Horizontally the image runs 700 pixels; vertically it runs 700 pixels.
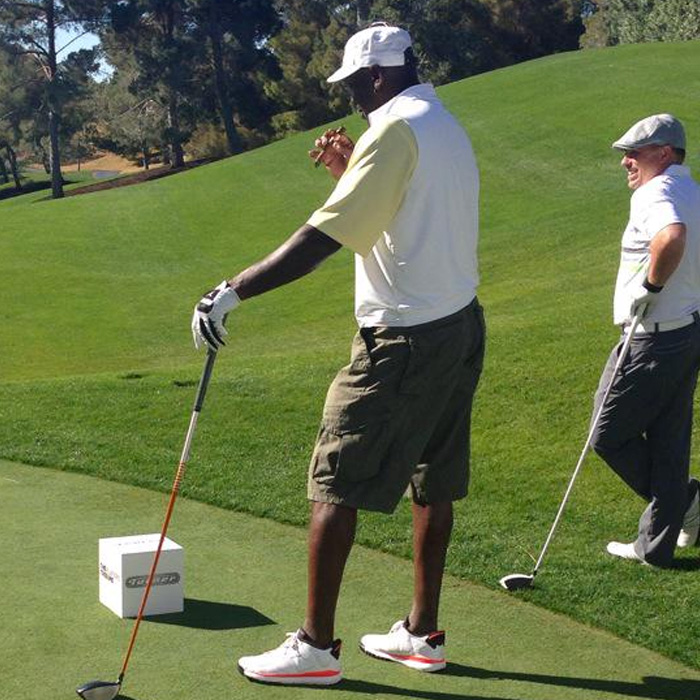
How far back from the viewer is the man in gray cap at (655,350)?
205 inches

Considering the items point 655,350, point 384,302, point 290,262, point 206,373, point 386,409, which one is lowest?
point 655,350

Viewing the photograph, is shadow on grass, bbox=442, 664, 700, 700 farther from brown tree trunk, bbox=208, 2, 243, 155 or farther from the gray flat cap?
brown tree trunk, bbox=208, 2, 243, 155

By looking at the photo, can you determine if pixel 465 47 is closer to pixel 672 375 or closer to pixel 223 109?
pixel 223 109

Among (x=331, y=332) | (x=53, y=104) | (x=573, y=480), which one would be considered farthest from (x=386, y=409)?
(x=53, y=104)

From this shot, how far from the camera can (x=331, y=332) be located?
1675 centimetres

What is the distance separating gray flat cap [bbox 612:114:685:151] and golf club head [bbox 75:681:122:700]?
9.80ft

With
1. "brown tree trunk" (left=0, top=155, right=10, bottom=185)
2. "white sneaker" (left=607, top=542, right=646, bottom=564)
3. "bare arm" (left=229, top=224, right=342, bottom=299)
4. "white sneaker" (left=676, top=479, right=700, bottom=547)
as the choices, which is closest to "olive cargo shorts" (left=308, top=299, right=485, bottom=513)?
"bare arm" (left=229, top=224, right=342, bottom=299)

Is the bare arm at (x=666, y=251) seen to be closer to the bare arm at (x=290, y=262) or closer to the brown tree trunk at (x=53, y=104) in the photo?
the bare arm at (x=290, y=262)

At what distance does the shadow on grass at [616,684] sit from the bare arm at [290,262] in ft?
4.50

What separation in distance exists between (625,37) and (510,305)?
40228mm

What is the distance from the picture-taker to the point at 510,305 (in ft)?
50.7

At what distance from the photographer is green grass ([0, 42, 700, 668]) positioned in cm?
592

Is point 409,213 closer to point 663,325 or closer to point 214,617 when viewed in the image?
point 214,617

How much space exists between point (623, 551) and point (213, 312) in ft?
8.42
